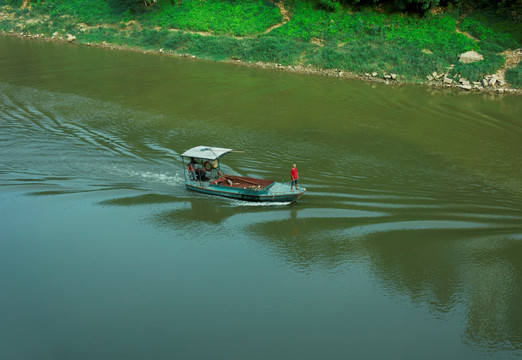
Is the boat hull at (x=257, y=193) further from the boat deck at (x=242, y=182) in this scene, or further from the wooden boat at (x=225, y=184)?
the boat deck at (x=242, y=182)

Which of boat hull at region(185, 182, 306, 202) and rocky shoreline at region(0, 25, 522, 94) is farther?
rocky shoreline at region(0, 25, 522, 94)

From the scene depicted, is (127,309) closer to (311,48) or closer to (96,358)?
(96,358)

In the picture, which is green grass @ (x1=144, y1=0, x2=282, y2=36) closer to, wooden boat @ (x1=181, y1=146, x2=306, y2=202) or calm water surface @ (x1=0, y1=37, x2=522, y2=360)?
calm water surface @ (x1=0, y1=37, x2=522, y2=360)

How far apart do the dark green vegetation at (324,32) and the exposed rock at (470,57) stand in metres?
0.37

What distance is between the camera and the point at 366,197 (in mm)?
15203

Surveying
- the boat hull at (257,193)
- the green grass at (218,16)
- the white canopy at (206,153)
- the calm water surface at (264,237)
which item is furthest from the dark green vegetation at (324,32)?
A: the boat hull at (257,193)

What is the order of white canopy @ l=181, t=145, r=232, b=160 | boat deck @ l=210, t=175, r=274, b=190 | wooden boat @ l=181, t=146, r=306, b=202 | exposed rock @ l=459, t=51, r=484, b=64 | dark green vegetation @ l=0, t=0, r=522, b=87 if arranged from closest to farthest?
wooden boat @ l=181, t=146, r=306, b=202 < boat deck @ l=210, t=175, r=274, b=190 < white canopy @ l=181, t=145, r=232, b=160 < exposed rock @ l=459, t=51, r=484, b=64 < dark green vegetation @ l=0, t=0, r=522, b=87

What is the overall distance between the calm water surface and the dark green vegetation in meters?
8.49

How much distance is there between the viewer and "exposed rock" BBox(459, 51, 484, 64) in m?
30.8

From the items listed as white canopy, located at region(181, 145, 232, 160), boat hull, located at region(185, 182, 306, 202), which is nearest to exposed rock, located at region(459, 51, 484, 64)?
boat hull, located at region(185, 182, 306, 202)

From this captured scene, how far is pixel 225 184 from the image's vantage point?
16.3 metres

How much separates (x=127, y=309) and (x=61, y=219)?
220 inches

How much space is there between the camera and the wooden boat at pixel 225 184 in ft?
49.6

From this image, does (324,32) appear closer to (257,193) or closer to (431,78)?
A: (431,78)
